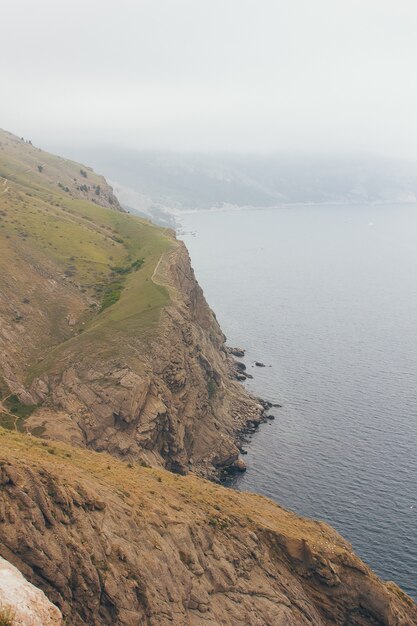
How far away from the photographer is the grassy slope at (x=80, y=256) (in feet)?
345

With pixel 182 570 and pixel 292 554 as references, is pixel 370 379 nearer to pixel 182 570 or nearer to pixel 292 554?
pixel 292 554

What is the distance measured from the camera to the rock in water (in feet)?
75.1

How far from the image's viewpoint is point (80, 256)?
13575 cm

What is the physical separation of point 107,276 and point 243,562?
83.5 m

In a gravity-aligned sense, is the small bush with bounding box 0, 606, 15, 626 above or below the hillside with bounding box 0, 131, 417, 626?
above

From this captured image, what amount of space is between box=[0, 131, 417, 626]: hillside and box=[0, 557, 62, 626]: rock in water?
1581 mm

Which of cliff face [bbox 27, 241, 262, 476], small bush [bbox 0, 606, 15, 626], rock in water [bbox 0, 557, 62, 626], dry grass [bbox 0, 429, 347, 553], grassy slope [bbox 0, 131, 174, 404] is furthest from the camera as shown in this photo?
grassy slope [bbox 0, 131, 174, 404]

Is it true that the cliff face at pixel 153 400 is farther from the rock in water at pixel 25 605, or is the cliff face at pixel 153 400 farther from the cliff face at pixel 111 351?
the rock in water at pixel 25 605

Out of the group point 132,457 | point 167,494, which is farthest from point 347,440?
point 167,494

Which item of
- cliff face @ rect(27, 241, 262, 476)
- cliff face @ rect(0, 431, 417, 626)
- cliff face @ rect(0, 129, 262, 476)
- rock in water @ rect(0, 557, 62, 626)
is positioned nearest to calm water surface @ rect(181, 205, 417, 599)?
cliff face @ rect(27, 241, 262, 476)

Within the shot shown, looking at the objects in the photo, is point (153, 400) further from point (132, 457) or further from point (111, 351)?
point (132, 457)

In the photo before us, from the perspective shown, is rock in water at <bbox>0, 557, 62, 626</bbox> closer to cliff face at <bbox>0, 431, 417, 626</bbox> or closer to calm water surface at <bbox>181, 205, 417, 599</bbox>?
cliff face at <bbox>0, 431, 417, 626</bbox>

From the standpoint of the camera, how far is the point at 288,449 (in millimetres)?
115625

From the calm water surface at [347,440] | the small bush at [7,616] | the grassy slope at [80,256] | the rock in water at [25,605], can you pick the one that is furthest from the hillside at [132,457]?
the calm water surface at [347,440]
